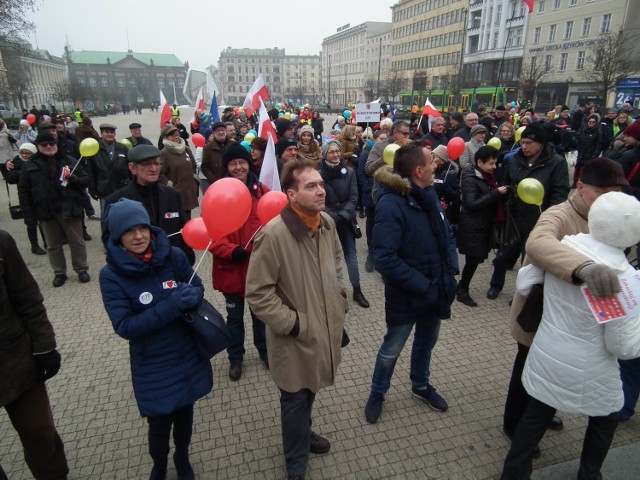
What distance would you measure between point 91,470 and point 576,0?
5794 cm

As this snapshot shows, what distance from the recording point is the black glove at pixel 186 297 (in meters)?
2.14

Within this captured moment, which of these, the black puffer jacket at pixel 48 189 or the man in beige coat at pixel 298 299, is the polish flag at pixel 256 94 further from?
the man in beige coat at pixel 298 299

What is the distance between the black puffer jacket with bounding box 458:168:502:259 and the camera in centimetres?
473

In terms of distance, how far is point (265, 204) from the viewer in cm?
348

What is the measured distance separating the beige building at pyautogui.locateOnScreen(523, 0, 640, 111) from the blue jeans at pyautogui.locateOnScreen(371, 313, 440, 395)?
42.9 m

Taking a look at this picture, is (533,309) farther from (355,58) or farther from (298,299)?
(355,58)

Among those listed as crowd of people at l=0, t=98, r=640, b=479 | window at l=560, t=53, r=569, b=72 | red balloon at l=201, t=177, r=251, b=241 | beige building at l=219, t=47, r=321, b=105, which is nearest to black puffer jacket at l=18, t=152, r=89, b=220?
crowd of people at l=0, t=98, r=640, b=479

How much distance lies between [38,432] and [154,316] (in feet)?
3.51

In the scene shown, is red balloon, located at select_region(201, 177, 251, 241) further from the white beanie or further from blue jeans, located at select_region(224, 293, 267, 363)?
the white beanie

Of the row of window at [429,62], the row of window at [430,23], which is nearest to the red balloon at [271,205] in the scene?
the row of window at [429,62]

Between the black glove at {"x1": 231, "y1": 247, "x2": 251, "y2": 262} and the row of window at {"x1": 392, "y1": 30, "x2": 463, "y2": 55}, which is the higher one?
the row of window at {"x1": 392, "y1": 30, "x2": 463, "y2": 55}

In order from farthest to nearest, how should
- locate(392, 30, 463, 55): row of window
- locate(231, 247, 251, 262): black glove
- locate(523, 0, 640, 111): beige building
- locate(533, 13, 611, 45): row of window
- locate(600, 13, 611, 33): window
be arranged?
locate(392, 30, 463, 55): row of window → locate(533, 13, 611, 45): row of window → locate(600, 13, 611, 33): window → locate(523, 0, 640, 111): beige building → locate(231, 247, 251, 262): black glove

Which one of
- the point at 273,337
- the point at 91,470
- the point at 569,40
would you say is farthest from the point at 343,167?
the point at 569,40

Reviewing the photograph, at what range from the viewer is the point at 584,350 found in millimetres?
2029
